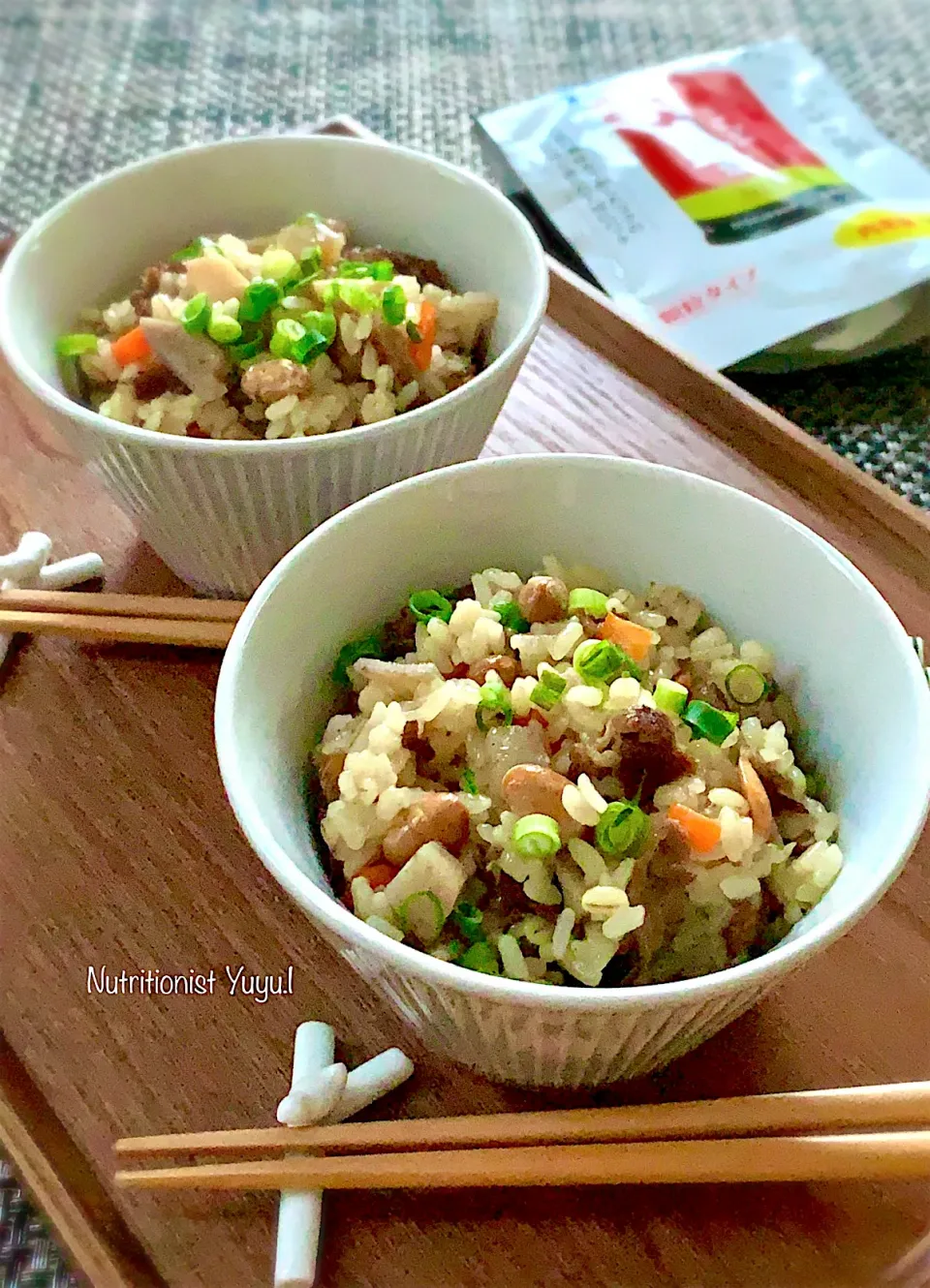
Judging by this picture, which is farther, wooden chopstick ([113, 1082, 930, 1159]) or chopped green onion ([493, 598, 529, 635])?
chopped green onion ([493, 598, 529, 635])

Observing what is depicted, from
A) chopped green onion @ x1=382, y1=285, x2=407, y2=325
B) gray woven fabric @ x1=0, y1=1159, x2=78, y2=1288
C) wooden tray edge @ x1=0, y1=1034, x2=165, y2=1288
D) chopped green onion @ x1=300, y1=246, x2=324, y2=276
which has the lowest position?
Answer: gray woven fabric @ x1=0, y1=1159, x2=78, y2=1288

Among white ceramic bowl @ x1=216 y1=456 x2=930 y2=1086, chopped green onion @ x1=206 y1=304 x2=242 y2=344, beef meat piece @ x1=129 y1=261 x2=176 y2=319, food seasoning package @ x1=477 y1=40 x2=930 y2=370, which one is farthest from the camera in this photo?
food seasoning package @ x1=477 y1=40 x2=930 y2=370

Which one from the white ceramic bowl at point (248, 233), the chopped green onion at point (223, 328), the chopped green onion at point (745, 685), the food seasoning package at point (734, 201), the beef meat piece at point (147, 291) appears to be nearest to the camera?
the chopped green onion at point (745, 685)

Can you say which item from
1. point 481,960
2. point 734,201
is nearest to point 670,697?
point 481,960

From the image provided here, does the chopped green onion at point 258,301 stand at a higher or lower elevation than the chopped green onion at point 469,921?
higher

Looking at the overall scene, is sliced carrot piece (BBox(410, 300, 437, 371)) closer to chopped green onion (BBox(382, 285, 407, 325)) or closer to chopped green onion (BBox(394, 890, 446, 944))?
chopped green onion (BBox(382, 285, 407, 325))

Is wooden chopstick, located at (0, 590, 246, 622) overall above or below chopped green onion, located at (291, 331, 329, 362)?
below

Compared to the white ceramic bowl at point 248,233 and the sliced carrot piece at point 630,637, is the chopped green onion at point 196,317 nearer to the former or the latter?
the white ceramic bowl at point 248,233

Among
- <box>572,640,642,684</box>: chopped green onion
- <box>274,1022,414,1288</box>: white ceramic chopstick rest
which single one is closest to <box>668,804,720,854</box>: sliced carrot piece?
<box>572,640,642,684</box>: chopped green onion

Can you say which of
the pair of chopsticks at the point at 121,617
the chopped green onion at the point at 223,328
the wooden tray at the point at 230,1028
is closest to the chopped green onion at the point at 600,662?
the wooden tray at the point at 230,1028
